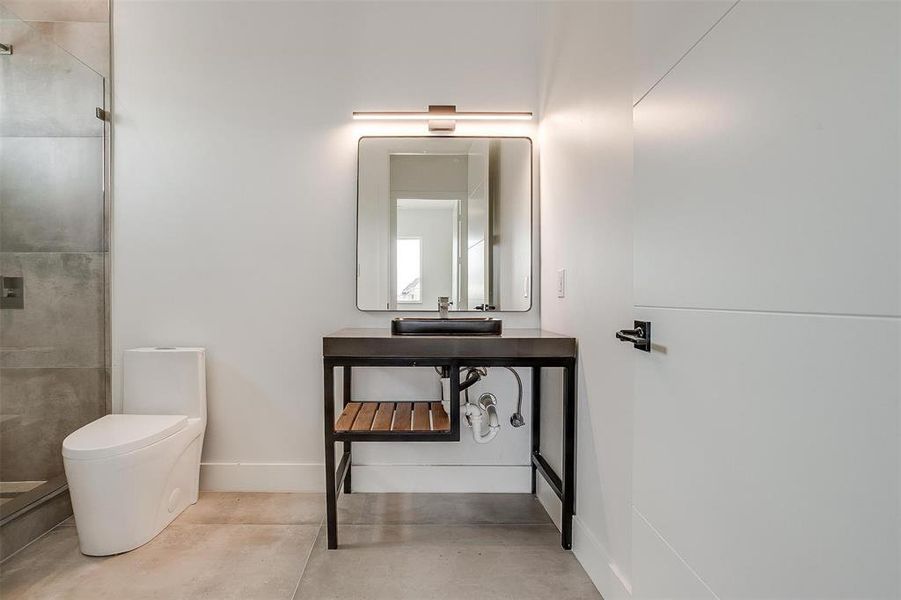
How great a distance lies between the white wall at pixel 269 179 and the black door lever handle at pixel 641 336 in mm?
1242

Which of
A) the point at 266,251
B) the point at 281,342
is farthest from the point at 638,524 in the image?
the point at 266,251

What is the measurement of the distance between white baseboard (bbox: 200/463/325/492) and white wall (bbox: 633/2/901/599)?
163cm

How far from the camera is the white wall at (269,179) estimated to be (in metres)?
2.15

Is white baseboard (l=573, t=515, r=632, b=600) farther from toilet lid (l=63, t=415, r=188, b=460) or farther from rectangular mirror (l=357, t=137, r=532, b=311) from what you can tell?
toilet lid (l=63, t=415, r=188, b=460)

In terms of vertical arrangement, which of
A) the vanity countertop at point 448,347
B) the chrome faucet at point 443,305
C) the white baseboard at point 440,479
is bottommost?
the white baseboard at point 440,479

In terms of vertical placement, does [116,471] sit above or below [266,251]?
below

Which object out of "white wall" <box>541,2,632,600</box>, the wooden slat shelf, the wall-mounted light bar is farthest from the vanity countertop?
the wall-mounted light bar

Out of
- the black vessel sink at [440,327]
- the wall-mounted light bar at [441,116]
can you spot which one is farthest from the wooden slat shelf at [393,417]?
the wall-mounted light bar at [441,116]

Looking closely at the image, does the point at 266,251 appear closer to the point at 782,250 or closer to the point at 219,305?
the point at 219,305

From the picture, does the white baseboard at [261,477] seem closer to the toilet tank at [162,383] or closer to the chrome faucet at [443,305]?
the toilet tank at [162,383]

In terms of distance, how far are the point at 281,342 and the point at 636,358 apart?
5.51 ft

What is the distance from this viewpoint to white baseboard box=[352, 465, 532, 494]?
216 centimetres

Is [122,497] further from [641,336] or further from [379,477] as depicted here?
[641,336]

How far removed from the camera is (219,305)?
217 cm
